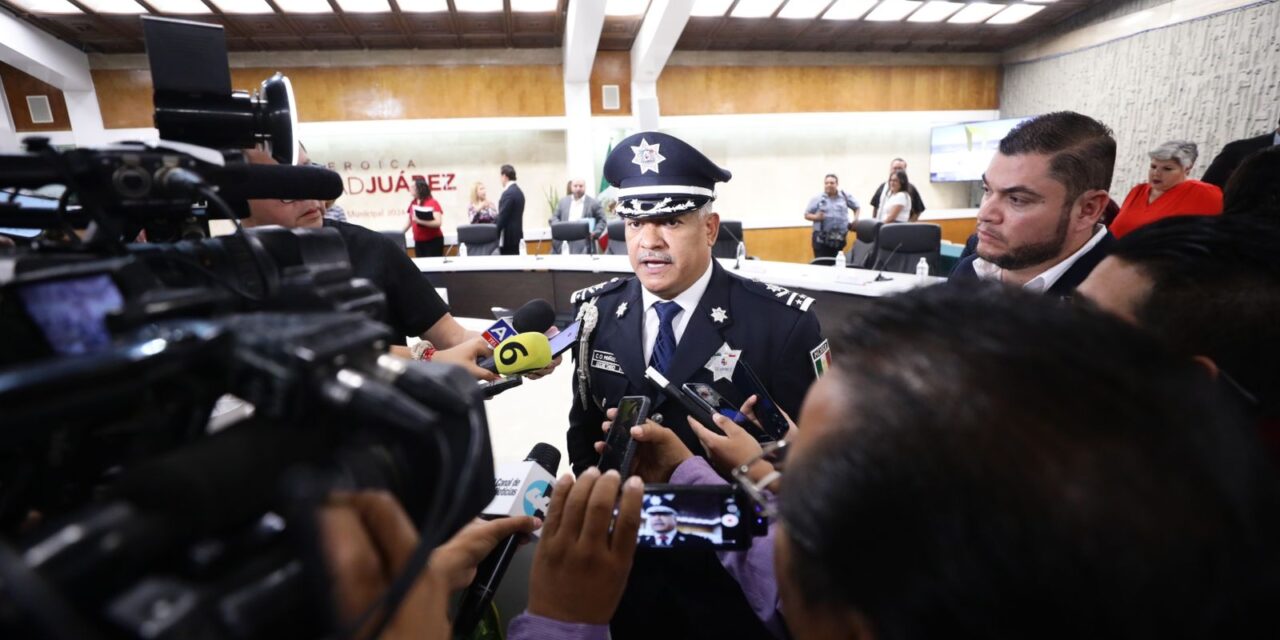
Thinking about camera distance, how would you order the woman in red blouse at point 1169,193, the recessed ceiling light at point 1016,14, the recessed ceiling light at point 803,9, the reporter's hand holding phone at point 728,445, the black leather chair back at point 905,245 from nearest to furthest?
the reporter's hand holding phone at point 728,445 → the woman in red blouse at point 1169,193 → the black leather chair back at point 905,245 → the recessed ceiling light at point 803,9 → the recessed ceiling light at point 1016,14

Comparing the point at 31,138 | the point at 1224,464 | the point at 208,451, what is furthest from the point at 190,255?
the point at 1224,464

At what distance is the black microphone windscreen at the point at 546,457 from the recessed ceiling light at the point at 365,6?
293 inches

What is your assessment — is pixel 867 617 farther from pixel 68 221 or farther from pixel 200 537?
pixel 68 221

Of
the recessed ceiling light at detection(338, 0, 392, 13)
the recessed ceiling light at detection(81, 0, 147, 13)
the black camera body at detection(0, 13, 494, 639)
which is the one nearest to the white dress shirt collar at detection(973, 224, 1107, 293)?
the black camera body at detection(0, 13, 494, 639)

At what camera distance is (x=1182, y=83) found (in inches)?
279

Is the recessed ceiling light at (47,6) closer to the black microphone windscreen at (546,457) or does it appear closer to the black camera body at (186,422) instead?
the black microphone windscreen at (546,457)

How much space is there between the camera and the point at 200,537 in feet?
1.00

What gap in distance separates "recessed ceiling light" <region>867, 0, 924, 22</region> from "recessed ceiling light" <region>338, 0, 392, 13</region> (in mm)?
6551

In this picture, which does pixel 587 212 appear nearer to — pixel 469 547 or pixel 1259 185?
pixel 1259 185

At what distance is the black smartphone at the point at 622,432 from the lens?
1.19m

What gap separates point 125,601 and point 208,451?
83mm

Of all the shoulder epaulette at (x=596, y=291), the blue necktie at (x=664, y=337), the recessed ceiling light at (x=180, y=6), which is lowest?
the blue necktie at (x=664, y=337)

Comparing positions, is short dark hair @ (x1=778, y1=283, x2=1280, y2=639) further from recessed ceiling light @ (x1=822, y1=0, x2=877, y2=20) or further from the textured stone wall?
the textured stone wall

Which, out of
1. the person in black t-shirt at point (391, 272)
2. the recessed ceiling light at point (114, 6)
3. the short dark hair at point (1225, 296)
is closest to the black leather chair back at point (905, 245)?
the person in black t-shirt at point (391, 272)
